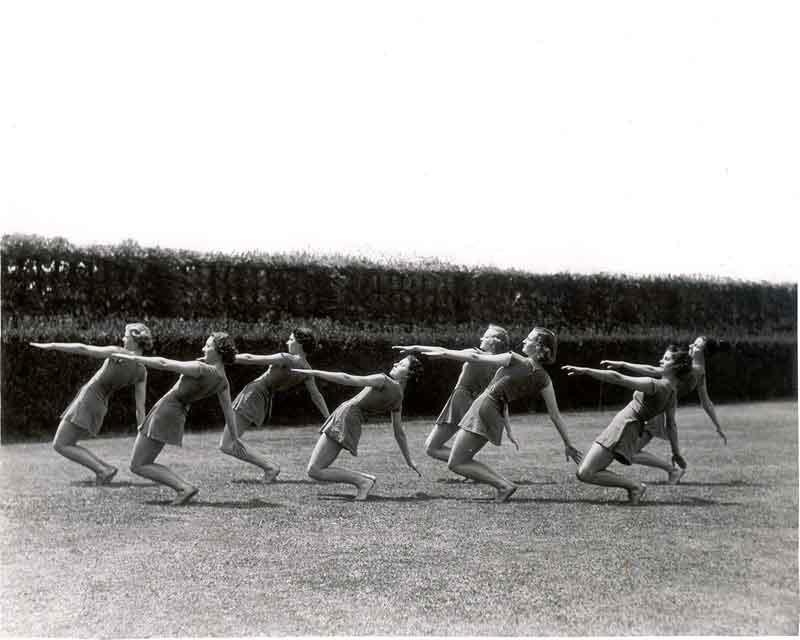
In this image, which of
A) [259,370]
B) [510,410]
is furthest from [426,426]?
[259,370]

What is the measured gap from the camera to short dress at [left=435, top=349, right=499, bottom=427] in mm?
10344

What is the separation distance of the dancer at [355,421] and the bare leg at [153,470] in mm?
1178

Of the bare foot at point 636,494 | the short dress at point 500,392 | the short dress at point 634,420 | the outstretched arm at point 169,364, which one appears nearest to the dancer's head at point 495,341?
the short dress at point 500,392

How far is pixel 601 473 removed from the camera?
9.14 meters

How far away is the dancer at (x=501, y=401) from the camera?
359 inches

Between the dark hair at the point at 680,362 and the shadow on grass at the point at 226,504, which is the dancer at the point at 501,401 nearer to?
the dark hair at the point at 680,362

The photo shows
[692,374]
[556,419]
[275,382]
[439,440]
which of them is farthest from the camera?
[275,382]

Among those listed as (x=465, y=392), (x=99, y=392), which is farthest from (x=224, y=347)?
(x=465, y=392)

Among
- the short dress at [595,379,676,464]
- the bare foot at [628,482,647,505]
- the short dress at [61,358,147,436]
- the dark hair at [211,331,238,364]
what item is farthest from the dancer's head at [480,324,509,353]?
the short dress at [61,358,147,436]

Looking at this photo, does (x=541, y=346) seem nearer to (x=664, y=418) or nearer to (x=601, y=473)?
(x=601, y=473)

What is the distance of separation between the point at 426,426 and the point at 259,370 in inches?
91.9

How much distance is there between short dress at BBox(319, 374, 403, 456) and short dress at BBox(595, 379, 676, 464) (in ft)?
6.37

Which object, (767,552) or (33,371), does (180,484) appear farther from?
(767,552)

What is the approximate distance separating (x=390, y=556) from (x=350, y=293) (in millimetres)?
6910
